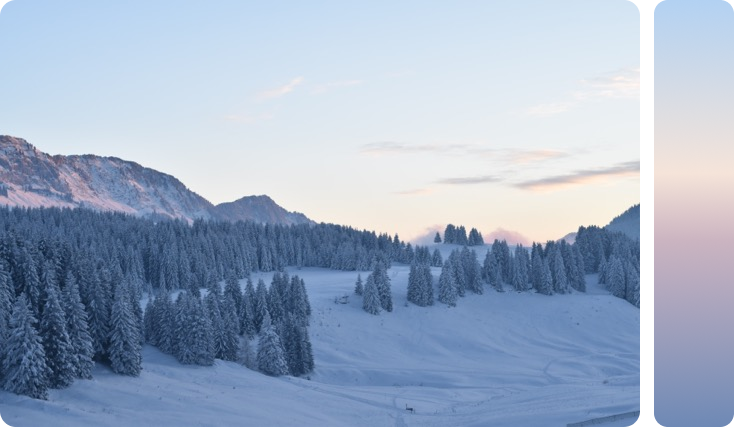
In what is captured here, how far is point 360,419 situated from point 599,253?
279 feet

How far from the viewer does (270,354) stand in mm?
65812

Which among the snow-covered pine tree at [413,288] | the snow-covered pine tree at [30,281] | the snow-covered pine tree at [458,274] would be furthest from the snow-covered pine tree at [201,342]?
the snow-covered pine tree at [458,274]

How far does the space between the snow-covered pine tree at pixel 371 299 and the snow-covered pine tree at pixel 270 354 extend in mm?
27497

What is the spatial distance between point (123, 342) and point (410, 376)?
31294 mm

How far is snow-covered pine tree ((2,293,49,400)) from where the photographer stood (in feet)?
128

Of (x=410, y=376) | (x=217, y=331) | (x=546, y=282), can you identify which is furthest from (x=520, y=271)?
(x=217, y=331)

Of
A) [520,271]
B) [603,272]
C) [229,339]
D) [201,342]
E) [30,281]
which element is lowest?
[229,339]

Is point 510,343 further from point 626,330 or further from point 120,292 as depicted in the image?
point 120,292

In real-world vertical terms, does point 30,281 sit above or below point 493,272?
below

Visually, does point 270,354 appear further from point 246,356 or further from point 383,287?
point 383,287

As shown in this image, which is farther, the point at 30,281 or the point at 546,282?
the point at 546,282

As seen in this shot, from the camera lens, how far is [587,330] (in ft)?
315

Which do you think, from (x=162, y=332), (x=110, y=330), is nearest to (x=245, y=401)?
(x=110, y=330)

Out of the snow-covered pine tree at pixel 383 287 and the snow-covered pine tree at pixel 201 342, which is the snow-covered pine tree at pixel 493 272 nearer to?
the snow-covered pine tree at pixel 383 287
